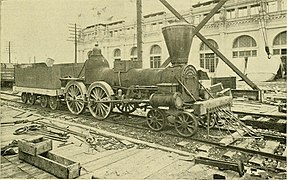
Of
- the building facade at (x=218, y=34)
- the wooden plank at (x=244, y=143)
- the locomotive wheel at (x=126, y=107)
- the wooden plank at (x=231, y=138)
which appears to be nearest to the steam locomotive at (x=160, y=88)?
the locomotive wheel at (x=126, y=107)

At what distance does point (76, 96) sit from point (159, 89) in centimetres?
325

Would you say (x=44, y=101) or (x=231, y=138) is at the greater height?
(x=44, y=101)

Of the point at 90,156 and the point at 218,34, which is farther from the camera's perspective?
the point at 218,34

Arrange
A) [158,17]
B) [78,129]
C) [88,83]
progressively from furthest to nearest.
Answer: [158,17]
[88,83]
[78,129]

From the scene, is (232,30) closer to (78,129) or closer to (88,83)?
(88,83)

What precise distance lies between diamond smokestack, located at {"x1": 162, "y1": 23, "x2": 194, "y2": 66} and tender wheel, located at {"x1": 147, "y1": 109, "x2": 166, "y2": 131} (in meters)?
1.18

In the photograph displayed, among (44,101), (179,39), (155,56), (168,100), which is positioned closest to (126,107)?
(168,100)

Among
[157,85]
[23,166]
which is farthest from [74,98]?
[23,166]

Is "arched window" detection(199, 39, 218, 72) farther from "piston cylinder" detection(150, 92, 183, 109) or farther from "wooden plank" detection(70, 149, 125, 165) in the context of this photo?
"wooden plank" detection(70, 149, 125, 165)

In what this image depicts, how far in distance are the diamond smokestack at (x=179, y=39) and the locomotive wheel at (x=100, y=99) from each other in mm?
2082

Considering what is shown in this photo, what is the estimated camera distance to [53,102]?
868 cm

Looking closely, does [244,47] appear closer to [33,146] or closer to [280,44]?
[280,44]

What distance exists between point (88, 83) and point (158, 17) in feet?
72.5

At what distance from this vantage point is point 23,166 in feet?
12.0
